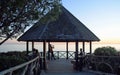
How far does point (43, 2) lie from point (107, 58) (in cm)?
496

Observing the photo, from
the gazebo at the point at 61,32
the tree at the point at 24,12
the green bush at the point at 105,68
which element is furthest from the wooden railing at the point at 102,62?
the tree at the point at 24,12

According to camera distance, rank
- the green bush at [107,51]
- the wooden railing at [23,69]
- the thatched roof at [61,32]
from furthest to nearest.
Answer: the thatched roof at [61,32] → the green bush at [107,51] → the wooden railing at [23,69]

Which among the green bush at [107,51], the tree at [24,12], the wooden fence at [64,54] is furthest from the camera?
the wooden fence at [64,54]

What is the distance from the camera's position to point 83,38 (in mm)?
22312

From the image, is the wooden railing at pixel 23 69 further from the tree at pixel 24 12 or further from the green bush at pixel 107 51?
the green bush at pixel 107 51

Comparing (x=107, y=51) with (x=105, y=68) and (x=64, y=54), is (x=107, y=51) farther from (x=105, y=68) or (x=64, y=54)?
(x=64, y=54)

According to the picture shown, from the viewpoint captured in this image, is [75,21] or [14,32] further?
[75,21]

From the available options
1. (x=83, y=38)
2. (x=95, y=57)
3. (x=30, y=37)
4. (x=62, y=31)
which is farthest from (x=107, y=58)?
(x=30, y=37)

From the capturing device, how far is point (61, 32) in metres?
23.0

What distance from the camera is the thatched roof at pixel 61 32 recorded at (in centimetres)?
2239

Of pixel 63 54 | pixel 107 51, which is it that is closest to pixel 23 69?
pixel 107 51

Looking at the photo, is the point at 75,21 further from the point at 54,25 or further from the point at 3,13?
the point at 3,13

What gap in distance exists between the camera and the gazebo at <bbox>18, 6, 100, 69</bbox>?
2241 cm

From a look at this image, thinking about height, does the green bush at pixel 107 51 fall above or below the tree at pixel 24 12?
below
